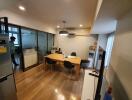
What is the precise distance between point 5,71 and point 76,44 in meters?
5.26

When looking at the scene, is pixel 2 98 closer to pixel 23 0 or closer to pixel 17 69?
pixel 23 0

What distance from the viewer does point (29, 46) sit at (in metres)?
4.40

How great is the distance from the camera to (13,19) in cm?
323

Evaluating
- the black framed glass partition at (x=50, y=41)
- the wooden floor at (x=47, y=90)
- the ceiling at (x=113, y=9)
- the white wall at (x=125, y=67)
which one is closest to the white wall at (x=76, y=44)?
the black framed glass partition at (x=50, y=41)

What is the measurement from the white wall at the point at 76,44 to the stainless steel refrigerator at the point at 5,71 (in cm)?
513

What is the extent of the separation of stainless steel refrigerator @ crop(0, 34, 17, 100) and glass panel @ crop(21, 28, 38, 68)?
8.28 feet

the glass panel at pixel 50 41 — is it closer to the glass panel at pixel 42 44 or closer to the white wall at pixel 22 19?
the glass panel at pixel 42 44

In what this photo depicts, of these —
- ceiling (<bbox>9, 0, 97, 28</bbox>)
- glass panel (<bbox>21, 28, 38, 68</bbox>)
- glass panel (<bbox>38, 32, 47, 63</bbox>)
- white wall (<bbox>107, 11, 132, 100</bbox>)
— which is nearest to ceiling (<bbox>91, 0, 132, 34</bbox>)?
white wall (<bbox>107, 11, 132, 100</bbox>)

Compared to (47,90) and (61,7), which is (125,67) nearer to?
(61,7)

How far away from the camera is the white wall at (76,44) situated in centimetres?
601

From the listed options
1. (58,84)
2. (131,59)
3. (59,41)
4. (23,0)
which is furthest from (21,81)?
(59,41)

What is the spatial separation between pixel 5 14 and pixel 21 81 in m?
2.62

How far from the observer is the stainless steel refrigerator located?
59.4 inches

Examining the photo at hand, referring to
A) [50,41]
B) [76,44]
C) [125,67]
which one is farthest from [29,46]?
[125,67]
